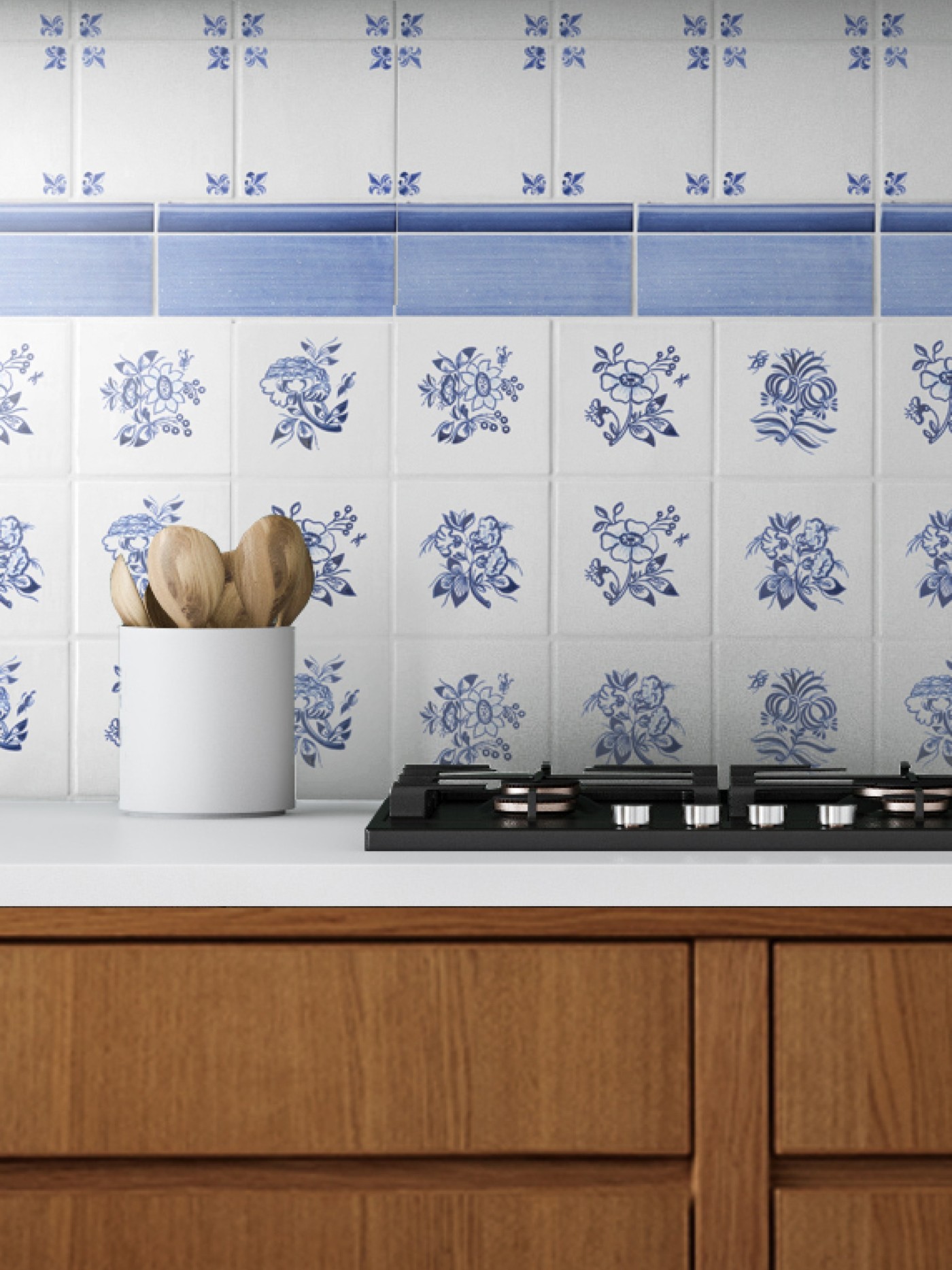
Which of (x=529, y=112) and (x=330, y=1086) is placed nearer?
(x=330, y=1086)

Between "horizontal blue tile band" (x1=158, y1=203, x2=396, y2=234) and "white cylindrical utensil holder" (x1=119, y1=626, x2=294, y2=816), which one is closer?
"white cylindrical utensil holder" (x1=119, y1=626, x2=294, y2=816)

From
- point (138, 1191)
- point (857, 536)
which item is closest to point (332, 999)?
point (138, 1191)

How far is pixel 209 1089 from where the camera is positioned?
1.07m

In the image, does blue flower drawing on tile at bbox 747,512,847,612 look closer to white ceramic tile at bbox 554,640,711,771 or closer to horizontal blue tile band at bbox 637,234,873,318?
white ceramic tile at bbox 554,640,711,771

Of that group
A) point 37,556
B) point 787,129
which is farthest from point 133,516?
point 787,129

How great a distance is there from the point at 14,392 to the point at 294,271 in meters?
0.38

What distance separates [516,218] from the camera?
5.28 feet

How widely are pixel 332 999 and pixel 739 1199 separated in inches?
14.4

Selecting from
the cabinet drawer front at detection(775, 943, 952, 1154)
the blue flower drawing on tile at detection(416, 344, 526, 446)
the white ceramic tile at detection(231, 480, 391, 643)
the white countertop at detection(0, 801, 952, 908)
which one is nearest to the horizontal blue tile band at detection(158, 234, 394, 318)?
the blue flower drawing on tile at detection(416, 344, 526, 446)

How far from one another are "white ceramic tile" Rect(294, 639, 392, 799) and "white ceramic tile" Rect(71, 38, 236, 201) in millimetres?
578

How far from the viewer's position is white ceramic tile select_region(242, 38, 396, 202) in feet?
5.30

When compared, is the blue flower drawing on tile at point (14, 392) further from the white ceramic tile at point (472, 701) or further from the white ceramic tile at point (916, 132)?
the white ceramic tile at point (916, 132)

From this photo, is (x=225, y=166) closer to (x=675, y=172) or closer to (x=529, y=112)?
(x=529, y=112)

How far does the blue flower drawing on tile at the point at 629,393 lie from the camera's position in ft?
5.29
